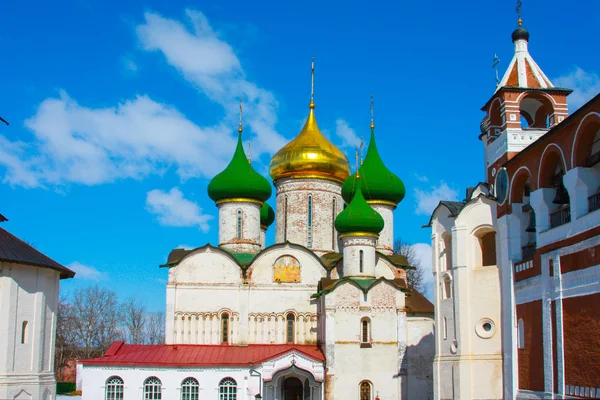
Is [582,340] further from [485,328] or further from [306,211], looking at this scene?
[306,211]

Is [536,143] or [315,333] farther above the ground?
[536,143]

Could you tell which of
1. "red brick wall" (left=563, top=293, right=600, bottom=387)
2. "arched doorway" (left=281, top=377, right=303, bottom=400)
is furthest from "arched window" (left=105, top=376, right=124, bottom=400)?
"red brick wall" (left=563, top=293, right=600, bottom=387)

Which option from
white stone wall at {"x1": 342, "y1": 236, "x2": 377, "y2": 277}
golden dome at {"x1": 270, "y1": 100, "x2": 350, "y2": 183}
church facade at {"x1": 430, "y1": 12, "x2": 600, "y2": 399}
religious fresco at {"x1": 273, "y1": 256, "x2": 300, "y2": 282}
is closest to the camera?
church facade at {"x1": 430, "y1": 12, "x2": 600, "y2": 399}

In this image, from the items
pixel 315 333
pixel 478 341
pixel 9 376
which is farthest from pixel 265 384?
pixel 9 376

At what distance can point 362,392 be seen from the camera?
82.8 ft

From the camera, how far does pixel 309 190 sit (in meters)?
31.1

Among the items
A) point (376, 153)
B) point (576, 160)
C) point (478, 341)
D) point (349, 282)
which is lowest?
point (478, 341)

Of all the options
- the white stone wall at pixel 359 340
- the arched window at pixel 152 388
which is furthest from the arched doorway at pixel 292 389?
the arched window at pixel 152 388

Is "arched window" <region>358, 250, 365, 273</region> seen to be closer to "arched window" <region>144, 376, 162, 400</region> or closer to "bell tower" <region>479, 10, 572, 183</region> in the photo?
"bell tower" <region>479, 10, 572, 183</region>

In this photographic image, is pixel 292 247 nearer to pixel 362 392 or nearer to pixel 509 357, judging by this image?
pixel 362 392

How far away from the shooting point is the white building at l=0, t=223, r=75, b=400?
1669 cm

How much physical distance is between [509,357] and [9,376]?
38.1 ft

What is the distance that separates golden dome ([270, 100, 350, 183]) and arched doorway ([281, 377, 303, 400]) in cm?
839

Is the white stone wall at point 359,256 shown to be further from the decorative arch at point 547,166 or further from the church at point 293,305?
the decorative arch at point 547,166
